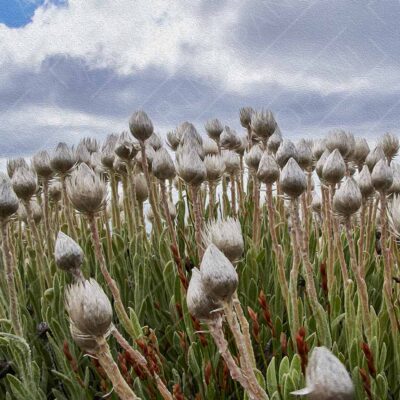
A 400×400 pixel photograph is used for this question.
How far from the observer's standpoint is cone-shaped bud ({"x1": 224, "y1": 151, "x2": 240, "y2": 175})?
3.54m

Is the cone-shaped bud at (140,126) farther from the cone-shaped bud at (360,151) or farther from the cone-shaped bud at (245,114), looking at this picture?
the cone-shaped bud at (360,151)

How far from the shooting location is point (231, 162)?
11.6ft

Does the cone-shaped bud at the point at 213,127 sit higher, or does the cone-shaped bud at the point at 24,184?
the cone-shaped bud at the point at 213,127

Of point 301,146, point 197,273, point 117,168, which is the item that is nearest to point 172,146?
point 117,168

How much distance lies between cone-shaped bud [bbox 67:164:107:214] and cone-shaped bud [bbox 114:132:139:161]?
1.03 meters

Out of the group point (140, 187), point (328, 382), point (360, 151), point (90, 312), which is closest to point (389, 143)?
point (360, 151)

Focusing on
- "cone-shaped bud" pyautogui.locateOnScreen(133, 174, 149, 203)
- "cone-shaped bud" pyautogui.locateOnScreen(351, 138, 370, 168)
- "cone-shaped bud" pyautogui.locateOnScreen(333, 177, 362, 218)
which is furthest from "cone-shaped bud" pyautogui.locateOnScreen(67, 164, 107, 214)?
"cone-shaped bud" pyautogui.locateOnScreen(351, 138, 370, 168)

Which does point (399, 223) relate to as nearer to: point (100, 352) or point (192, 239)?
point (100, 352)

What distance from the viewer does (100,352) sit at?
1.27 m

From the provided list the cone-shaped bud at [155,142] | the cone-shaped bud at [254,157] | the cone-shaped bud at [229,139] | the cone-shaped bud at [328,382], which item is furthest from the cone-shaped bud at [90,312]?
the cone-shaped bud at [229,139]

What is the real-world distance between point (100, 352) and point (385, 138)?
213cm

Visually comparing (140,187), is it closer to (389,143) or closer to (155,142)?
(155,142)

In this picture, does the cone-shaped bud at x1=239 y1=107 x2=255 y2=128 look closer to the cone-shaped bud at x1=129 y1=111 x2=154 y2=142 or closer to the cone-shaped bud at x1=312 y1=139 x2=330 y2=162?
the cone-shaped bud at x1=312 y1=139 x2=330 y2=162

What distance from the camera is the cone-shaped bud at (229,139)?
3449mm
